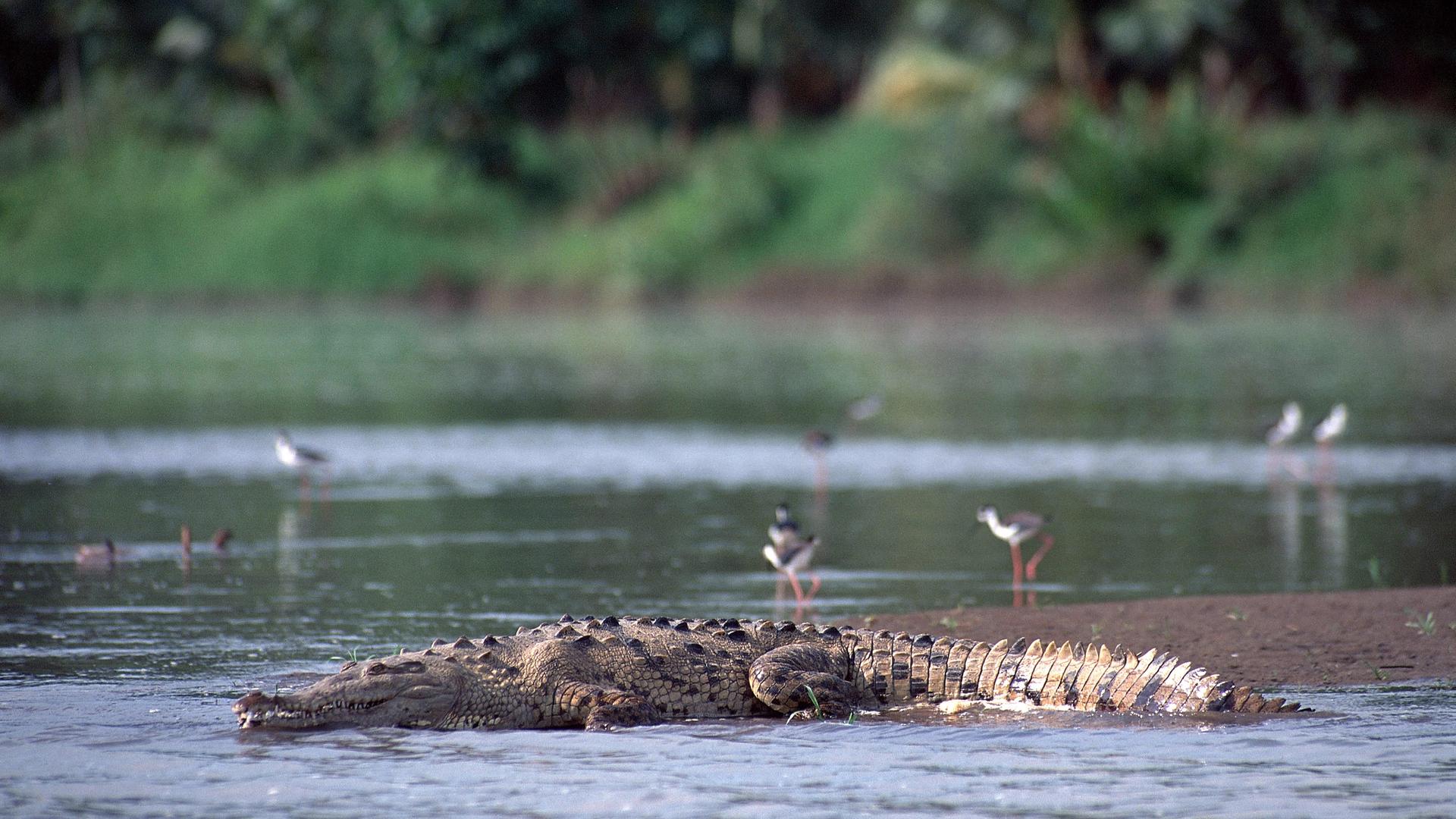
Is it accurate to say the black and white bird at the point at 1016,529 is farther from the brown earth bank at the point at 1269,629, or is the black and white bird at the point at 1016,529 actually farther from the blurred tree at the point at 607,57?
the blurred tree at the point at 607,57

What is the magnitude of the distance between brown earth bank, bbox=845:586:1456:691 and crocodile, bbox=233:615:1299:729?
2.57ft

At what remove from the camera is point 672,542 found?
13.3 metres

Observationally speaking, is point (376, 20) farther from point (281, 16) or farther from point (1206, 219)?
point (1206, 219)

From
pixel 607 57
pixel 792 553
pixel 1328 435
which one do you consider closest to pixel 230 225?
pixel 607 57

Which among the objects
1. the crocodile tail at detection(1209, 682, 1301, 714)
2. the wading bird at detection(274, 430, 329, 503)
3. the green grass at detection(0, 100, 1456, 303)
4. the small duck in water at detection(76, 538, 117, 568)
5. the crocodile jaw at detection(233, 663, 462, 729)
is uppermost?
the green grass at detection(0, 100, 1456, 303)

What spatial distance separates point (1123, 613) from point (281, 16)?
5167cm

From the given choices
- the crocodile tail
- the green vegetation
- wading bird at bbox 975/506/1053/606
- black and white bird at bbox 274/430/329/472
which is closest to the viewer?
the crocodile tail

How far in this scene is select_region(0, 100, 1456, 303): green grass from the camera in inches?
1721

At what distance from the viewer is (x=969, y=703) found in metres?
8.22

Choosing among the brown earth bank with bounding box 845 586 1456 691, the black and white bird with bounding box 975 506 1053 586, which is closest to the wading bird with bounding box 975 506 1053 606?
the black and white bird with bounding box 975 506 1053 586

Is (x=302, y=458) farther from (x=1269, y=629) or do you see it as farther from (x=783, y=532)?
(x=1269, y=629)

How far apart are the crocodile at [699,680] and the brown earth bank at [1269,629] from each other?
783mm

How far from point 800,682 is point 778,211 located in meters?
44.2

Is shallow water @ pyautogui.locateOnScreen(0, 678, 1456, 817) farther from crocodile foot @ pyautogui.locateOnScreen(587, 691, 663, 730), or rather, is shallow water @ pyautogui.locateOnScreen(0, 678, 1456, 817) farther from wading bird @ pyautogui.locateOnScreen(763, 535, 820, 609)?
wading bird @ pyautogui.locateOnScreen(763, 535, 820, 609)
